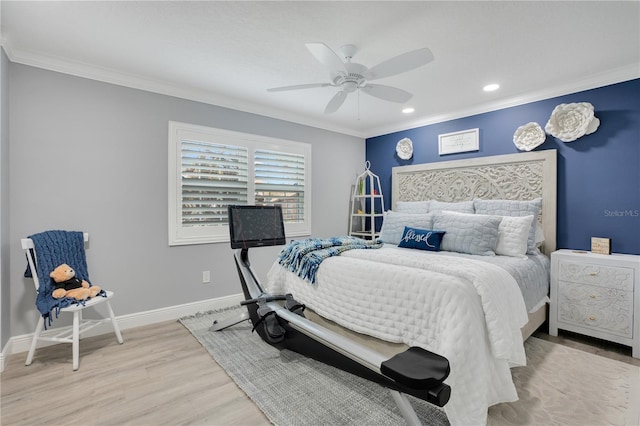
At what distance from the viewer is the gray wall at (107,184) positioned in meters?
2.48

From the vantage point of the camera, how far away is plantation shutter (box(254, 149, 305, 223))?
153 inches

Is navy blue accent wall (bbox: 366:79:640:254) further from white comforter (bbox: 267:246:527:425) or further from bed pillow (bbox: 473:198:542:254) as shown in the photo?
white comforter (bbox: 267:246:527:425)

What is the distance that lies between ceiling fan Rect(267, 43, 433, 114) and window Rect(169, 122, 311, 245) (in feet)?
4.83

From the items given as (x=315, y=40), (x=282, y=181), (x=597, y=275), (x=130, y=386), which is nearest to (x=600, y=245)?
(x=597, y=275)

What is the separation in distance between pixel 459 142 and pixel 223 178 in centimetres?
301

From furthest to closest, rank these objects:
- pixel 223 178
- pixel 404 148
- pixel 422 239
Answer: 1. pixel 404 148
2. pixel 223 178
3. pixel 422 239

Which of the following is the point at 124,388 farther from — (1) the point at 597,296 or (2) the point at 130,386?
(1) the point at 597,296

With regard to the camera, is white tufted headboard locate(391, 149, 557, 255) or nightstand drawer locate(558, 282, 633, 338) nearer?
nightstand drawer locate(558, 282, 633, 338)

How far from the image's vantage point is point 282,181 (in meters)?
4.09

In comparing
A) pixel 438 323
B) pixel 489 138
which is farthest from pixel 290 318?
pixel 489 138

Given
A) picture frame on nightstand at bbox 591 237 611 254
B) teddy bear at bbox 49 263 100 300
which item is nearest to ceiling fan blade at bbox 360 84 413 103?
picture frame on nightstand at bbox 591 237 611 254

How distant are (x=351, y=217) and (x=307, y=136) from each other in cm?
142

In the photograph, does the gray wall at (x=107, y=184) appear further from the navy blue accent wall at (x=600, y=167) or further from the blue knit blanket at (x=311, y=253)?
the navy blue accent wall at (x=600, y=167)

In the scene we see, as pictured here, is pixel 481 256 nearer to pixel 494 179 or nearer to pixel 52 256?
pixel 494 179
